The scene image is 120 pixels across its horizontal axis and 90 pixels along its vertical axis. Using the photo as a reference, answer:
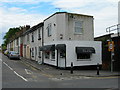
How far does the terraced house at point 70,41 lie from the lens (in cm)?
1962

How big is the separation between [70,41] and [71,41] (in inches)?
5.1

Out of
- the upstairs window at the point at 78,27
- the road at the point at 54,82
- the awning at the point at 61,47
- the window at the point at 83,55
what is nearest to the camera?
the road at the point at 54,82

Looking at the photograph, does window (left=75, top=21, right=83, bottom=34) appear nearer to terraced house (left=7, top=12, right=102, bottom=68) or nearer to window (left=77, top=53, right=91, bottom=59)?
terraced house (left=7, top=12, right=102, bottom=68)

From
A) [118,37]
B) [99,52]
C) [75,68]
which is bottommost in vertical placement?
[75,68]

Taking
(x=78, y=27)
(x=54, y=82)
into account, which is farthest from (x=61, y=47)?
(x=54, y=82)

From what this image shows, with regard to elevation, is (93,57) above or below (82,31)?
below

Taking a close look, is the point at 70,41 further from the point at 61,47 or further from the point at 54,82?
the point at 54,82

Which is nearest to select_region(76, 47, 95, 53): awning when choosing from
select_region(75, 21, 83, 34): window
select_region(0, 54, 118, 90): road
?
select_region(75, 21, 83, 34): window

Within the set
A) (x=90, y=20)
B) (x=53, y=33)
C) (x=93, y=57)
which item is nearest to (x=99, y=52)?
(x=93, y=57)

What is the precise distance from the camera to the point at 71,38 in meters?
21.2

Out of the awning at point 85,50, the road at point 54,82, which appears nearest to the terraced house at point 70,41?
the awning at point 85,50

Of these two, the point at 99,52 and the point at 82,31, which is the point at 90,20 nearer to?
the point at 82,31

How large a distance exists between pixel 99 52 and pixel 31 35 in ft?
49.0

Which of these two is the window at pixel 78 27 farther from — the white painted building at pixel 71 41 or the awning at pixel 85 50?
the awning at pixel 85 50
